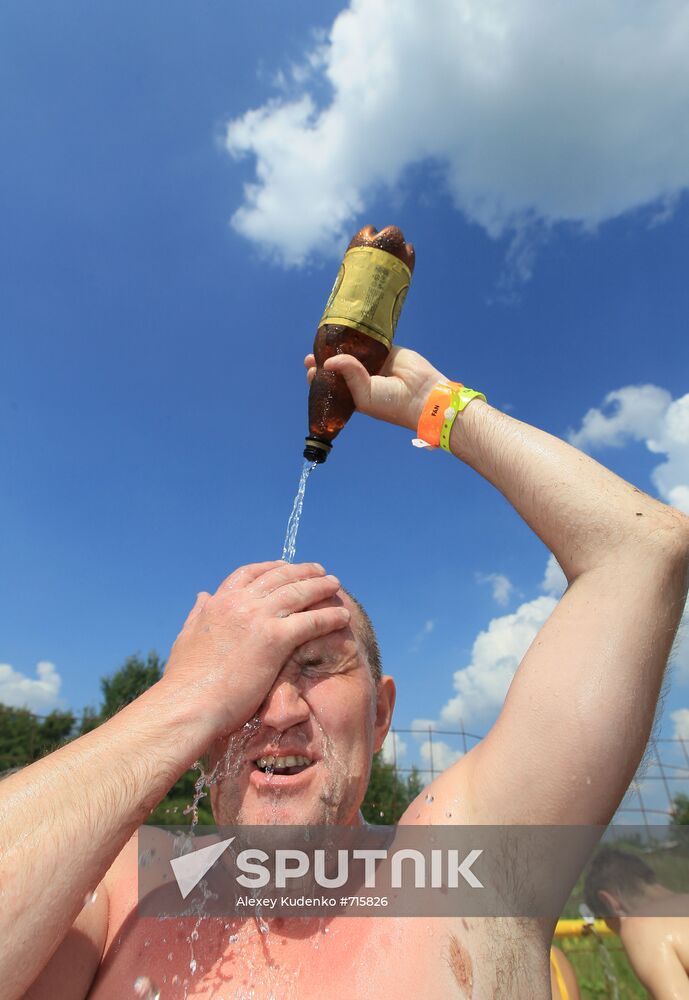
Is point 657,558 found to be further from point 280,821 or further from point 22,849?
point 22,849

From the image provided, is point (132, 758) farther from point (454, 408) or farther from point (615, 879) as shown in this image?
point (615, 879)

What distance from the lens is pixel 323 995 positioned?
166cm

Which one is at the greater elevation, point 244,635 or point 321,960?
point 244,635

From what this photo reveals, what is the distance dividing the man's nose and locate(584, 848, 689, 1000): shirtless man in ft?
12.9

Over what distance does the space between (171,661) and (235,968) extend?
91cm

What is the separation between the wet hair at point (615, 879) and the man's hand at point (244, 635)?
415cm

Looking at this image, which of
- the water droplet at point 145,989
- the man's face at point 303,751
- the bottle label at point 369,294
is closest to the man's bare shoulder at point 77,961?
the water droplet at point 145,989

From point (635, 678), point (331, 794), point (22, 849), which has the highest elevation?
point (635, 678)

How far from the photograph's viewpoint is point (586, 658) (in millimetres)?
1539

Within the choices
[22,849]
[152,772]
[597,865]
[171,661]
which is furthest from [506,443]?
[597,865]

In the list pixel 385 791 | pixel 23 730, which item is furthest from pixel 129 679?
pixel 385 791

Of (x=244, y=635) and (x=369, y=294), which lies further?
(x=369, y=294)

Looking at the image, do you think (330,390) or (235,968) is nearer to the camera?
(235,968)

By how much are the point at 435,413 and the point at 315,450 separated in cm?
48
